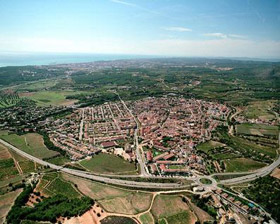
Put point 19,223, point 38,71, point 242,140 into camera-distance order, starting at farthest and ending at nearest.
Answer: point 38,71
point 242,140
point 19,223

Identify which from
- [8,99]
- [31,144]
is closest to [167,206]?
[31,144]

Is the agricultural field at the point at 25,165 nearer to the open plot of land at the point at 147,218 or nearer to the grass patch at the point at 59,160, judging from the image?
the grass patch at the point at 59,160

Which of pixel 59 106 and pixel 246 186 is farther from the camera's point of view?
pixel 59 106

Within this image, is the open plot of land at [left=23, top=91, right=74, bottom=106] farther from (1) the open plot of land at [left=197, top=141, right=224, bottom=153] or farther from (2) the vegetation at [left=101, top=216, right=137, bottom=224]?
(2) the vegetation at [left=101, top=216, right=137, bottom=224]

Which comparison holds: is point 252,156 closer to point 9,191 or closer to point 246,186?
point 246,186

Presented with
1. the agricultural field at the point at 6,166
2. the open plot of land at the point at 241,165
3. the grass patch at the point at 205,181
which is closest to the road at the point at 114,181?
the grass patch at the point at 205,181

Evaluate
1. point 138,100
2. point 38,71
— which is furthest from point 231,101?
point 38,71
